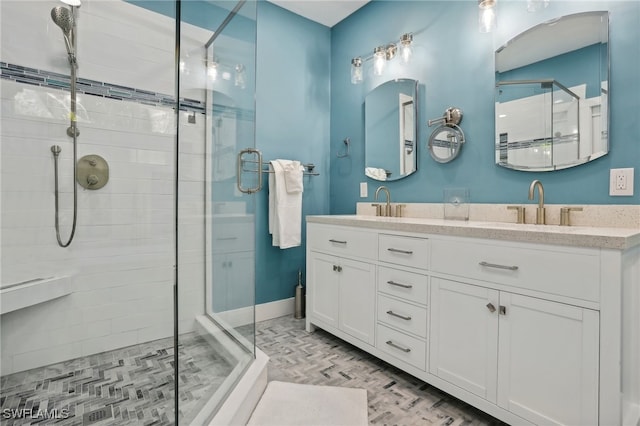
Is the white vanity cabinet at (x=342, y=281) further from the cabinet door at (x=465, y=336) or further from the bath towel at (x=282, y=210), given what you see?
the cabinet door at (x=465, y=336)

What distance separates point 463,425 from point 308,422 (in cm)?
66

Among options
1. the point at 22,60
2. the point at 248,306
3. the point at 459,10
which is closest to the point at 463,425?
the point at 248,306

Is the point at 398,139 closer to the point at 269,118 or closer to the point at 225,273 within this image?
the point at 269,118

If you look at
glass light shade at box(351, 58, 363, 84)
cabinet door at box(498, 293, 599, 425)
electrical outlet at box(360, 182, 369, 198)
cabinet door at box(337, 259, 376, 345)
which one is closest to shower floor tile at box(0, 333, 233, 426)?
cabinet door at box(337, 259, 376, 345)

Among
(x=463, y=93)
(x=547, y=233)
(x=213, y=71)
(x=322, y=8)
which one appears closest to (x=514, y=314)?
(x=547, y=233)

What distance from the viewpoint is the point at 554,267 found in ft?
3.81

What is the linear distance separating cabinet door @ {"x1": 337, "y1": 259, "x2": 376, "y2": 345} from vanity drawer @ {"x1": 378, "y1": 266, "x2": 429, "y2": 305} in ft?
0.25

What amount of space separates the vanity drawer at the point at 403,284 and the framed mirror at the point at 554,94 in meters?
0.86

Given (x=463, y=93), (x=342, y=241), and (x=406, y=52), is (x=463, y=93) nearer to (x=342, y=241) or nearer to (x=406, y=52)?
(x=406, y=52)

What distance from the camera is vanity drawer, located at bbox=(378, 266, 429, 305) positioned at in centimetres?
158

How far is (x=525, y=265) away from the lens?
48.6 inches

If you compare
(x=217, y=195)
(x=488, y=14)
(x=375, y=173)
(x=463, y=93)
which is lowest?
(x=217, y=195)

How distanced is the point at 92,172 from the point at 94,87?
0.44m

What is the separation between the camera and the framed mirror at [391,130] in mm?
2385
